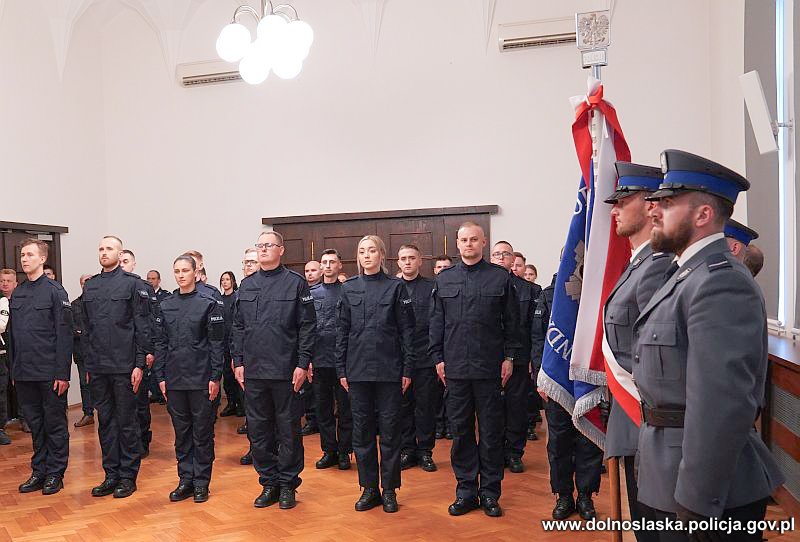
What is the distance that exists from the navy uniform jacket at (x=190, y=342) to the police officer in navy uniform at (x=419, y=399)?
152cm

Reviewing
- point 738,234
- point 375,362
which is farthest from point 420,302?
point 738,234

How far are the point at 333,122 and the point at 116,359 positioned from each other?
546 cm

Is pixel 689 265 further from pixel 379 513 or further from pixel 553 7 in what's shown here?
pixel 553 7

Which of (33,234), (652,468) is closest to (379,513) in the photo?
(652,468)

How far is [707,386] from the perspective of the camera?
1.70 meters

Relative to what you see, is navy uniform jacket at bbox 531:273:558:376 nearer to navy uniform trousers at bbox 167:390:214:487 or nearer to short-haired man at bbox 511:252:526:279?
short-haired man at bbox 511:252:526:279

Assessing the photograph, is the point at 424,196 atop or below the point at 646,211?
atop

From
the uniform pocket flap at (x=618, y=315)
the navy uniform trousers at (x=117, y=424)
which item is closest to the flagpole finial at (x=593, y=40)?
the uniform pocket flap at (x=618, y=315)

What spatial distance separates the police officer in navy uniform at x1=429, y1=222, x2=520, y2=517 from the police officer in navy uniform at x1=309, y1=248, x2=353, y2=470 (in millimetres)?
1331

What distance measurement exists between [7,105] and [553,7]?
6772mm

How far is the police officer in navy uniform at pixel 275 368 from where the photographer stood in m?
4.48

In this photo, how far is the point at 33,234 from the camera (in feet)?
28.7

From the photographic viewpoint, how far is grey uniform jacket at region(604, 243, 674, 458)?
2271mm

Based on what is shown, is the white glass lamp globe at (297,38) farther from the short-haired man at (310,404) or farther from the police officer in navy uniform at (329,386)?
the short-haired man at (310,404)
